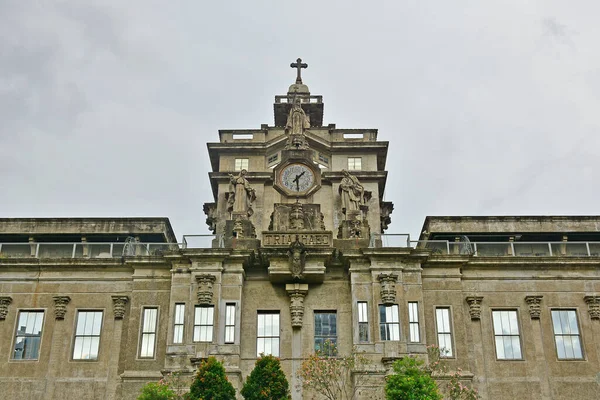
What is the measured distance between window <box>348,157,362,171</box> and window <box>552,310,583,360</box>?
53.1 feet

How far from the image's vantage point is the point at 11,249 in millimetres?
38188

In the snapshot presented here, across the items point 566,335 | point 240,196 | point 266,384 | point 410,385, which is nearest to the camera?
point 410,385

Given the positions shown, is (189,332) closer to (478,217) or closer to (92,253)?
(92,253)

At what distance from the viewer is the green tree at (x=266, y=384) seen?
2891 cm

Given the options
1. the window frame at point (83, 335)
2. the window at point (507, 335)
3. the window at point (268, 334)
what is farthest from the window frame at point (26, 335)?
the window at point (507, 335)

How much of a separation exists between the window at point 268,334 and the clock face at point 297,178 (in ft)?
27.4

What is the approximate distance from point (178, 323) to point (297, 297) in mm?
5833

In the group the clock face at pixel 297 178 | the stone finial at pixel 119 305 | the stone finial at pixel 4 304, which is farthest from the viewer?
the clock face at pixel 297 178

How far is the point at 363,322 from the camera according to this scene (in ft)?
113

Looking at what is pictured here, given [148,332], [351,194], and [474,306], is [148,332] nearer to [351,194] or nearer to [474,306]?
[351,194]

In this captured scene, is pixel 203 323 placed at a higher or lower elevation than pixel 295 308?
lower

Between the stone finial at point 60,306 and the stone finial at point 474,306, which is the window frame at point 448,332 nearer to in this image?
the stone finial at point 474,306

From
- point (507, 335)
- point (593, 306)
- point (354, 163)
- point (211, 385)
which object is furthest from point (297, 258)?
point (593, 306)

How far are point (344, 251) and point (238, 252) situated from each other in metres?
5.20
